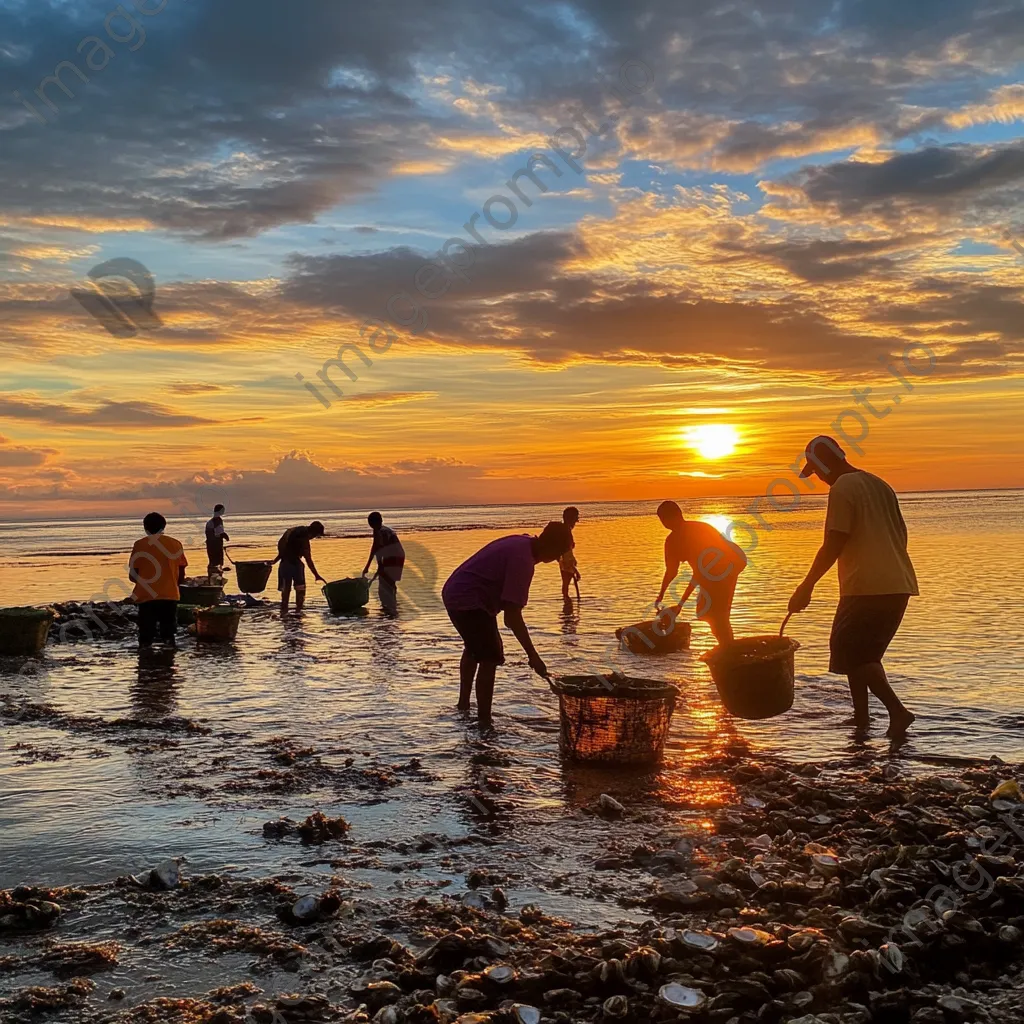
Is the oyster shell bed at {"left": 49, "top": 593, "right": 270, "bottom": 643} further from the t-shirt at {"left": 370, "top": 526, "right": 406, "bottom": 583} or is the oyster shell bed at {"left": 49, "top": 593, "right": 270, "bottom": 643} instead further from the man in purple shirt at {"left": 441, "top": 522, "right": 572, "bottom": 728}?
the man in purple shirt at {"left": 441, "top": 522, "right": 572, "bottom": 728}

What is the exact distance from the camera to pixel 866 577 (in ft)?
27.6

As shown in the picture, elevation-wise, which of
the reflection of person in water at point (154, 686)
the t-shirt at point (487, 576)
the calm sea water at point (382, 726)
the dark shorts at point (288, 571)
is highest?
the t-shirt at point (487, 576)

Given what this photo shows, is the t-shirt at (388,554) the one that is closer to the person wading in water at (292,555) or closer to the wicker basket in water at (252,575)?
the person wading in water at (292,555)

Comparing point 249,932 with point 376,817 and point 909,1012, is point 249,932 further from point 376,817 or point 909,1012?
point 909,1012

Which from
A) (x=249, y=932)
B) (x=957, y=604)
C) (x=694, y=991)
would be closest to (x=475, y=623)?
(x=249, y=932)

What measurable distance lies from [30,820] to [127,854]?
1.18 meters

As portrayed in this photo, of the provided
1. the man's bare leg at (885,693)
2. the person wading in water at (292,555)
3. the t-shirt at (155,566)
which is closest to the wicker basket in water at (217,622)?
the t-shirt at (155,566)

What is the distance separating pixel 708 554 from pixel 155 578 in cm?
838

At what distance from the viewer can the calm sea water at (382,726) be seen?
6551 mm

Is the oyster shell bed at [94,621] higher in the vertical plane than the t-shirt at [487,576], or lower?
lower

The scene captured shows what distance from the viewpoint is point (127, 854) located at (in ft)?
19.4

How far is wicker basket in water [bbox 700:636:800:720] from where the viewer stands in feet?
27.5

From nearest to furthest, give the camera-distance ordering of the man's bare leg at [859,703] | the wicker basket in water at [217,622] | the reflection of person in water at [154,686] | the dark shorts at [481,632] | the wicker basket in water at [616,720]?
the wicker basket in water at [616,720], the man's bare leg at [859,703], the dark shorts at [481,632], the reflection of person in water at [154,686], the wicker basket in water at [217,622]

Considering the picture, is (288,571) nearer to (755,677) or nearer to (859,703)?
(755,677)
